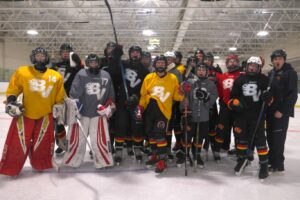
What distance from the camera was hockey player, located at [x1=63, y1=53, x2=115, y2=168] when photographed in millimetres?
2949

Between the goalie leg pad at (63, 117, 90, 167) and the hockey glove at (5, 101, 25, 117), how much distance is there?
1.79 ft

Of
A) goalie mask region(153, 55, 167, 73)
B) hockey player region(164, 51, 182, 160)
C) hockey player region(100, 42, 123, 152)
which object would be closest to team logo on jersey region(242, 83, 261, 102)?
hockey player region(164, 51, 182, 160)

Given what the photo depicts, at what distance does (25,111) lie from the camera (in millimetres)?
2754

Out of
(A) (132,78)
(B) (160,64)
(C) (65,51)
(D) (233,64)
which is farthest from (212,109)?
(C) (65,51)

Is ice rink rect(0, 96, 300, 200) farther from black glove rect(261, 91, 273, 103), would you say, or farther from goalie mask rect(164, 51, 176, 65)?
goalie mask rect(164, 51, 176, 65)

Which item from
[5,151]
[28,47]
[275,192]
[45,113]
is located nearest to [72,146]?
[45,113]

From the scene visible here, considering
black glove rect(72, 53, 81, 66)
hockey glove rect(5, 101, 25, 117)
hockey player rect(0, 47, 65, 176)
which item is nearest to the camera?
hockey glove rect(5, 101, 25, 117)

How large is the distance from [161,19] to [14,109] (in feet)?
34.6

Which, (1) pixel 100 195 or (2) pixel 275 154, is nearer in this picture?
(1) pixel 100 195

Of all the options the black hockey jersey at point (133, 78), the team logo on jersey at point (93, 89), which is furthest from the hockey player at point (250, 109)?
the team logo on jersey at point (93, 89)

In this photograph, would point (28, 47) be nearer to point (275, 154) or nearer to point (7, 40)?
point (7, 40)

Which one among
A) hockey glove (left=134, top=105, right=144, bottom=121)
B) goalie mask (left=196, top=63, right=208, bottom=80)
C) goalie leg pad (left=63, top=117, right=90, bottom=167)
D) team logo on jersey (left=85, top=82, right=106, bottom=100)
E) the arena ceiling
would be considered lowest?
goalie leg pad (left=63, top=117, right=90, bottom=167)

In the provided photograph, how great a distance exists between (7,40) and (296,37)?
53.7 feet

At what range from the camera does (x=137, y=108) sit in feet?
10.0
